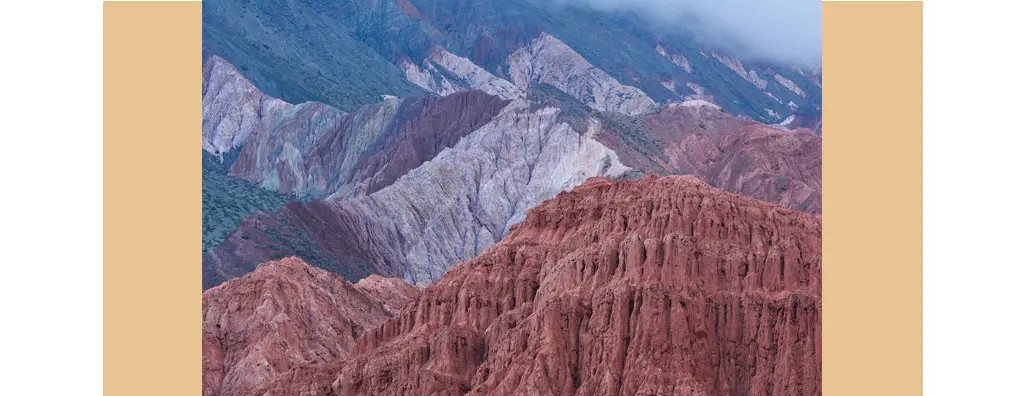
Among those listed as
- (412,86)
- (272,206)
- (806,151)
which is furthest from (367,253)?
(412,86)

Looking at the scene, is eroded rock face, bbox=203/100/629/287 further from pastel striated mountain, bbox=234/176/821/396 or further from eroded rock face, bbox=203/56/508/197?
pastel striated mountain, bbox=234/176/821/396

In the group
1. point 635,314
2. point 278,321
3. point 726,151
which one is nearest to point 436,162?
point 726,151

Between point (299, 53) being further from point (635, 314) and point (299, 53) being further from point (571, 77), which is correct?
point (635, 314)
